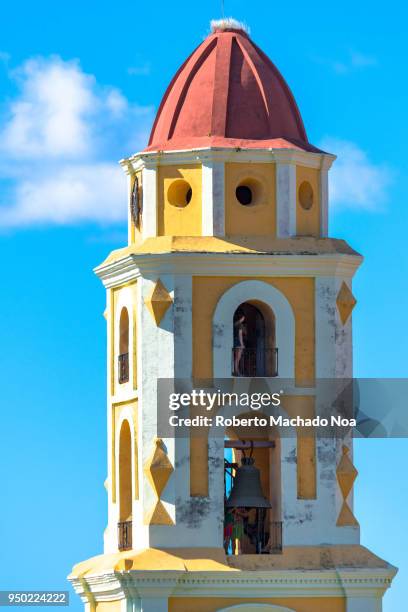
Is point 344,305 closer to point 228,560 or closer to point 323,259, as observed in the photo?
point 323,259

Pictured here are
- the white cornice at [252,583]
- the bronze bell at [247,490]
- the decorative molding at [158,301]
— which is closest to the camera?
the white cornice at [252,583]

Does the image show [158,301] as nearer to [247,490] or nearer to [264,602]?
[247,490]

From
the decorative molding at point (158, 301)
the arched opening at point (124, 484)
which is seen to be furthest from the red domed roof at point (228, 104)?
the arched opening at point (124, 484)

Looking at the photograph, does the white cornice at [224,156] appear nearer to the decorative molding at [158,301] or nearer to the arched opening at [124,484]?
the decorative molding at [158,301]

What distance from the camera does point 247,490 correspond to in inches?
1848

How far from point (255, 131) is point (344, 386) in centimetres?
506

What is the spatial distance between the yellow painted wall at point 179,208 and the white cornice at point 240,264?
78 cm

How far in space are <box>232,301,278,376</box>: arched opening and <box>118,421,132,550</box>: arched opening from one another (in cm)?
265

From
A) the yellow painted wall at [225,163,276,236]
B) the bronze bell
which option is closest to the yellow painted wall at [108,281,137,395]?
the yellow painted wall at [225,163,276,236]

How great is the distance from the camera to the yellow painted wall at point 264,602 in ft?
150

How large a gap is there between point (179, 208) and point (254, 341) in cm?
286

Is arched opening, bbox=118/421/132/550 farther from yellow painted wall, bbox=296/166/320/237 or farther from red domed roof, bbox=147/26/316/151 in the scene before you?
red domed roof, bbox=147/26/316/151

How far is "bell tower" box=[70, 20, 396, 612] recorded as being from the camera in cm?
4584

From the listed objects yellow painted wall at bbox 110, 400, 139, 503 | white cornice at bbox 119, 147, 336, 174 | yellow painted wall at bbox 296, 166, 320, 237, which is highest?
white cornice at bbox 119, 147, 336, 174
